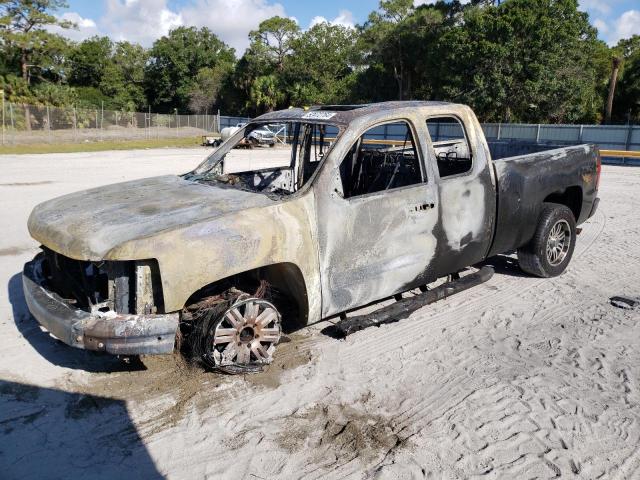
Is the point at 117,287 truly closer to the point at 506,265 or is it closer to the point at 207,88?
the point at 506,265

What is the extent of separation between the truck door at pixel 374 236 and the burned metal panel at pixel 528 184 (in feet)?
3.19

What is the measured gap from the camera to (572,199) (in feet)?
20.6

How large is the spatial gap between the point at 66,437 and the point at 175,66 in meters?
66.1

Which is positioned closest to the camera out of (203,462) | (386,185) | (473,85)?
(203,462)

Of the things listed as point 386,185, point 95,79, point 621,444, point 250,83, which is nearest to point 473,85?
point 250,83

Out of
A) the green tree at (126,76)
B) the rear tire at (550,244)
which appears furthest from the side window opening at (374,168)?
the green tree at (126,76)

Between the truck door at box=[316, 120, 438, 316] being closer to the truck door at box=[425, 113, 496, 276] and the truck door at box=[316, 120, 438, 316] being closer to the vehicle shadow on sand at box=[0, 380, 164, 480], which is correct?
the truck door at box=[425, 113, 496, 276]

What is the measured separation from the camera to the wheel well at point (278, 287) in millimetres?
3820

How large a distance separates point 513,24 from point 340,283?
1346 inches

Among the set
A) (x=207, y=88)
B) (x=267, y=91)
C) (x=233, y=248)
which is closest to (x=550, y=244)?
(x=233, y=248)

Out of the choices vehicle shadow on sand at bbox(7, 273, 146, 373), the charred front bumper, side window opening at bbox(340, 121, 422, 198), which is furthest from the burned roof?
vehicle shadow on sand at bbox(7, 273, 146, 373)

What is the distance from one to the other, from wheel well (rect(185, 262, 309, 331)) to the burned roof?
1.30 metres

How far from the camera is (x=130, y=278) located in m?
3.31

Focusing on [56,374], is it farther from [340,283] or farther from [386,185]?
[386,185]
